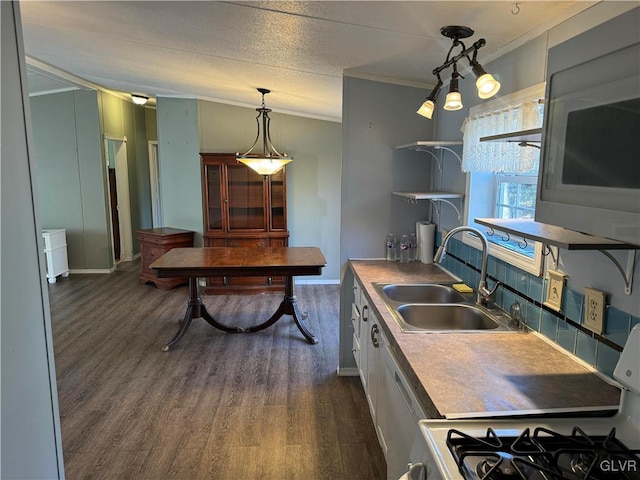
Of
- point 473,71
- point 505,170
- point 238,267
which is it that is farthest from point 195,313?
point 473,71

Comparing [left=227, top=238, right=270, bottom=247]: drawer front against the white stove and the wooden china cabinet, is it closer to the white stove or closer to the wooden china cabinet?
the wooden china cabinet

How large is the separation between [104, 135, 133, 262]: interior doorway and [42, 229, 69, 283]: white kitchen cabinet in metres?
0.77

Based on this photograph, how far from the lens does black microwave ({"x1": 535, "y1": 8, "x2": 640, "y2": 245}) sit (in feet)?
2.85

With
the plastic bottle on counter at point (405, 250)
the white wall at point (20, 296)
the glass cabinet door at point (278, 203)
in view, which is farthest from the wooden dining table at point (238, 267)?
the white wall at point (20, 296)

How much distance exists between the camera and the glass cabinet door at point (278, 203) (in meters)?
5.38

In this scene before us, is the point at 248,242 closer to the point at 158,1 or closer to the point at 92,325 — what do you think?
the point at 92,325

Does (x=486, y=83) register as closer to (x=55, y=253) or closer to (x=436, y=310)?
(x=436, y=310)

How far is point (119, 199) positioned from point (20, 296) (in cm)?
598

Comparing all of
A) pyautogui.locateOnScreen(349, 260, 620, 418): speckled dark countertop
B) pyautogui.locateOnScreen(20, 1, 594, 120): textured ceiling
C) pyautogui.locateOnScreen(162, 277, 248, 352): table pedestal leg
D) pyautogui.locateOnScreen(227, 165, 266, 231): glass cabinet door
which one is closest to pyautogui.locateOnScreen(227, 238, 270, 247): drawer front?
pyautogui.locateOnScreen(227, 165, 266, 231): glass cabinet door

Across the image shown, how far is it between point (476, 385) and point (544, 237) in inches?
19.7

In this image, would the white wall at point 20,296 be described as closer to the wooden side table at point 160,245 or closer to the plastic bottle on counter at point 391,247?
the plastic bottle on counter at point 391,247

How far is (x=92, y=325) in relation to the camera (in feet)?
13.9

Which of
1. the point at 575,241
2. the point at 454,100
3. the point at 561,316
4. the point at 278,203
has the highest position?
the point at 454,100

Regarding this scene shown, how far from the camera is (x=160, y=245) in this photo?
5.42 metres
